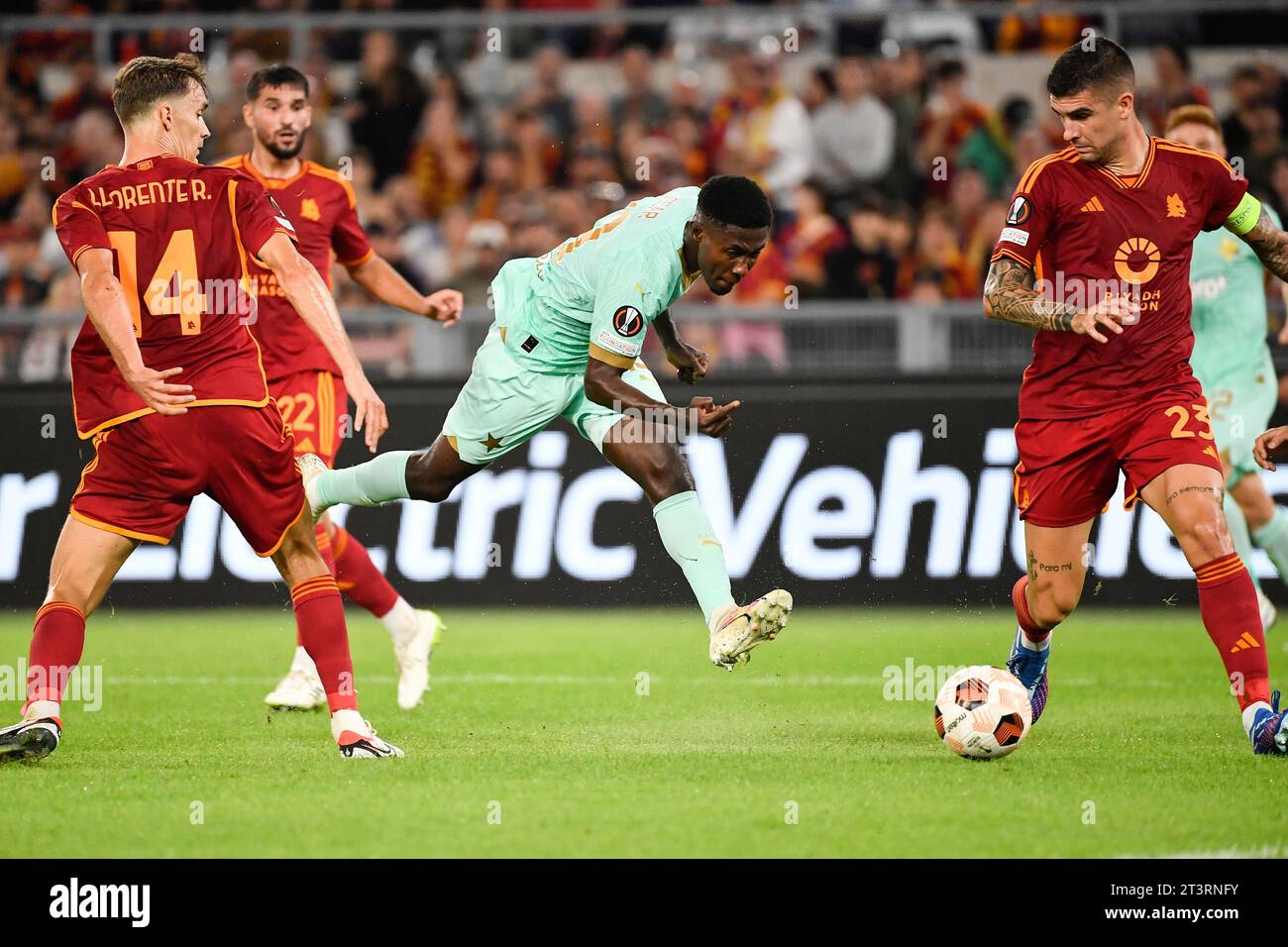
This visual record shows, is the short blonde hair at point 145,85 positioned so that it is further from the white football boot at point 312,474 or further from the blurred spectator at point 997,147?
the blurred spectator at point 997,147

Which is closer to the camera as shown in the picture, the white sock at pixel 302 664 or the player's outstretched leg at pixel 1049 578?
the player's outstretched leg at pixel 1049 578

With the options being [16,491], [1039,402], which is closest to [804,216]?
[16,491]

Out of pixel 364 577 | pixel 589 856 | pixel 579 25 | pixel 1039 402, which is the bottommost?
pixel 589 856

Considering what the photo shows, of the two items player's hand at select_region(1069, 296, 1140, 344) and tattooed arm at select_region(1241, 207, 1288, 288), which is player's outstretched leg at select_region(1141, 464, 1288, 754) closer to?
player's hand at select_region(1069, 296, 1140, 344)

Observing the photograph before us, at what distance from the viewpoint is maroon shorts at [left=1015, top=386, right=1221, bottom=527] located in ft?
21.7

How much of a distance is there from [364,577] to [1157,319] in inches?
151

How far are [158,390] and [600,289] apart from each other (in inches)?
66.0

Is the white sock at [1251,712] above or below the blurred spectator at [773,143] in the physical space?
below

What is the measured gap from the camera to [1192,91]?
14.0 meters

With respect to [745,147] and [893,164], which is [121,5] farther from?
[893,164]

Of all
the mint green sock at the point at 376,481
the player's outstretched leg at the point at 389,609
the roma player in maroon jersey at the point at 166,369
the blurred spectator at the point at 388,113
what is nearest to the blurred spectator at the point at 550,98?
the blurred spectator at the point at 388,113

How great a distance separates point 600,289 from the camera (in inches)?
267

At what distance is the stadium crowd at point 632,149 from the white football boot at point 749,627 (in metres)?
7.95

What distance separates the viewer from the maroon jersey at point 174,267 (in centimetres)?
645
